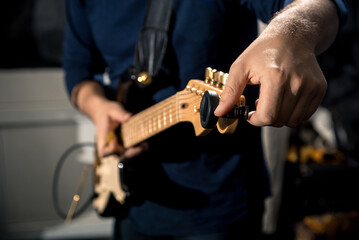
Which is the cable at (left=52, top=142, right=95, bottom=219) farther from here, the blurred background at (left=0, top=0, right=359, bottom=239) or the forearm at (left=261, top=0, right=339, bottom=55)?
the forearm at (left=261, top=0, right=339, bottom=55)

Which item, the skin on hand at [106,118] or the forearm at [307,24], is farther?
the skin on hand at [106,118]

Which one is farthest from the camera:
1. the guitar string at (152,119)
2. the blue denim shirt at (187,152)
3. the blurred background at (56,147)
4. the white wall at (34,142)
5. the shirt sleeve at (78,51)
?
the white wall at (34,142)

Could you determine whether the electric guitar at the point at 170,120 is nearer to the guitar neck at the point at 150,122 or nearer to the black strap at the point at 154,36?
the guitar neck at the point at 150,122

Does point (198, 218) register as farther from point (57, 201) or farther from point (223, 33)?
point (57, 201)

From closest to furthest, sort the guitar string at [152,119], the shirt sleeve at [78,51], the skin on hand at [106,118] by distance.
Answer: the guitar string at [152,119] < the skin on hand at [106,118] < the shirt sleeve at [78,51]

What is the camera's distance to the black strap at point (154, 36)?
74cm

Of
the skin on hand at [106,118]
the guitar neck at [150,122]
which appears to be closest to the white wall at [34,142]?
the skin on hand at [106,118]

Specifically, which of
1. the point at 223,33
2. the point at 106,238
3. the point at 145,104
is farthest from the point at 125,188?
the point at 106,238

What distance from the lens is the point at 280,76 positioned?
12.0 inches

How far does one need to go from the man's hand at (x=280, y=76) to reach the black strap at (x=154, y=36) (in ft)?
1.35

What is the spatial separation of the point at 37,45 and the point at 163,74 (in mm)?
1718

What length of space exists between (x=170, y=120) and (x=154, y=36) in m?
0.25

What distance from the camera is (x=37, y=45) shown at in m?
2.18

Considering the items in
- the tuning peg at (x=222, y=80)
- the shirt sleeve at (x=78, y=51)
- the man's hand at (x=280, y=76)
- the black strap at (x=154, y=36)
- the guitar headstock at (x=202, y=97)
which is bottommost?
the shirt sleeve at (x=78, y=51)
